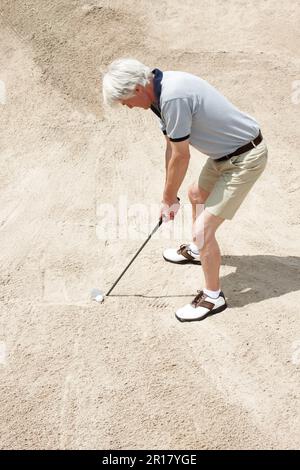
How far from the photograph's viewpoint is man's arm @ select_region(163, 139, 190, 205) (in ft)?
13.9

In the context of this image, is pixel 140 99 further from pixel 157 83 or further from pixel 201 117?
pixel 201 117

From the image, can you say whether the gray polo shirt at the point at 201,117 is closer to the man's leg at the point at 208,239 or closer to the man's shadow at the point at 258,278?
the man's leg at the point at 208,239

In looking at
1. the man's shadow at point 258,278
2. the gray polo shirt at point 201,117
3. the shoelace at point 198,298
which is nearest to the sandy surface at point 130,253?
the man's shadow at point 258,278

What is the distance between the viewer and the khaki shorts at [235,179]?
452cm

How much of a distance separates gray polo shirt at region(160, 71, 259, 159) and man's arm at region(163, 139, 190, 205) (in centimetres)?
7

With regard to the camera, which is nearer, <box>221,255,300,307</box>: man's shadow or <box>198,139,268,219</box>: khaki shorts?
<box>198,139,268,219</box>: khaki shorts

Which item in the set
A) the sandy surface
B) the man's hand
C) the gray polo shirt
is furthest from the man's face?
the sandy surface

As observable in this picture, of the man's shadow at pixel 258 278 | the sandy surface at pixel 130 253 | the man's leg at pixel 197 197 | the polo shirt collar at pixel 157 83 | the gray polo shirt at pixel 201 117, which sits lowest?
the man's shadow at pixel 258 278

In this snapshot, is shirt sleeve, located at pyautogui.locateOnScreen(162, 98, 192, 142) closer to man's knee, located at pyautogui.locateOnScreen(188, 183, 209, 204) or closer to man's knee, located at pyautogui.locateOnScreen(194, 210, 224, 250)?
man's knee, located at pyautogui.locateOnScreen(194, 210, 224, 250)

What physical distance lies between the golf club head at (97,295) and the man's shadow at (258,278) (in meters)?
1.08

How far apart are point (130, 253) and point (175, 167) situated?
169 centimetres

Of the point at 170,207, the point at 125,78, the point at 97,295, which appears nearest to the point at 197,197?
the point at 170,207

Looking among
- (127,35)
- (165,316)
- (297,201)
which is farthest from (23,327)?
(127,35)
